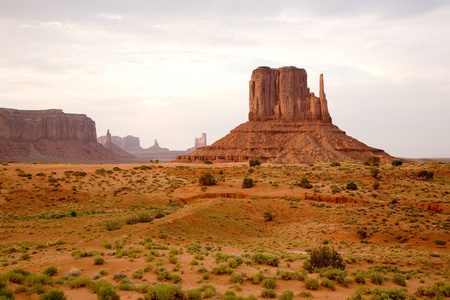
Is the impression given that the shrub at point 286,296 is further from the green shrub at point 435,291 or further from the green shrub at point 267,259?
the green shrub at point 435,291

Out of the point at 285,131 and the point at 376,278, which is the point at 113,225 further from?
the point at 285,131

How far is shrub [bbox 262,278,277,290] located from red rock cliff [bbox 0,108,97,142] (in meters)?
181

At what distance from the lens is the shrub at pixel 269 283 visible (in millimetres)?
11867

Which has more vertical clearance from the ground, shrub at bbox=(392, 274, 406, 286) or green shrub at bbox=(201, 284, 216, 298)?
green shrub at bbox=(201, 284, 216, 298)

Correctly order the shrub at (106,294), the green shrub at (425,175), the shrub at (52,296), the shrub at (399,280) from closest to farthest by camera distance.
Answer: the shrub at (52,296) < the shrub at (106,294) < the shrub at (399,280) < the green shrub at (425,175)

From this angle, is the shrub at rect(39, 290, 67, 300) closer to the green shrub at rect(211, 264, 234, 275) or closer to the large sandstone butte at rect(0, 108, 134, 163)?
the green shrub at rect(211, 264, 234, 275)

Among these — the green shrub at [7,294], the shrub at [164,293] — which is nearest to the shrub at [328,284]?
the shrub at [164,293]

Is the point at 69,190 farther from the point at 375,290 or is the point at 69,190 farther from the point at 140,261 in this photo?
the point at 375,290

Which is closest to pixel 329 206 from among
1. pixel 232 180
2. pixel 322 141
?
pixel 232 180

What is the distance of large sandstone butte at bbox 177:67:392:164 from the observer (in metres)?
96.9

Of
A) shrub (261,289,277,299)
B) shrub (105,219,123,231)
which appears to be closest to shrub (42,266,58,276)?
shrub (261,289,277,299)

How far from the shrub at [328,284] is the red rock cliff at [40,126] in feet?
596

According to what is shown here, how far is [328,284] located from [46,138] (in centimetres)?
18573

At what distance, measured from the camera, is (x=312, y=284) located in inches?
481
